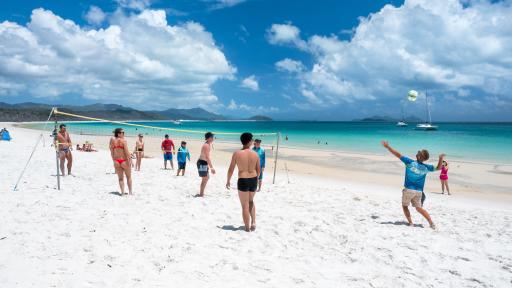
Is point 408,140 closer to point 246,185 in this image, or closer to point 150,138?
point 150,138

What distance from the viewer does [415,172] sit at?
5.69 m

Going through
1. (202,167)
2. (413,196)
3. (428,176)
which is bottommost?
(428,176)

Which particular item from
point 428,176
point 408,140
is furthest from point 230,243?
Answer: point 408,140

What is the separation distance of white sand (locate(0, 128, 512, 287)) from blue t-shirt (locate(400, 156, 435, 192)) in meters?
0.77

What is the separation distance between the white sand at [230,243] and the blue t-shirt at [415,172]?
773mm

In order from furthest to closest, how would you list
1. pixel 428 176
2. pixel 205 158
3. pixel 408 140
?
pixel 408 140 → pixel 428 176 → pixel 205 158

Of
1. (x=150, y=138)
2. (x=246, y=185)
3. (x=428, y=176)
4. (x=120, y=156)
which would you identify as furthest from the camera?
(x=150, y=138)

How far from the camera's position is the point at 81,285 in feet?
10.9

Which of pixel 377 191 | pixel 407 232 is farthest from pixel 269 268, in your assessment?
pixel 377 191

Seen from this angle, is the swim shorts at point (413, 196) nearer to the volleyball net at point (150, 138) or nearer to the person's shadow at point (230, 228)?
the person's shadow at point (230, 228)

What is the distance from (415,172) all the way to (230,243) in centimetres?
339

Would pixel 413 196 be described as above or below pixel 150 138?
above

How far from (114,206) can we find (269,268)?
3.79 meters


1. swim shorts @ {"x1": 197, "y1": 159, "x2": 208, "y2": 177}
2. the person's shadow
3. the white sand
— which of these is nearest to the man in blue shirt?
the white sand
